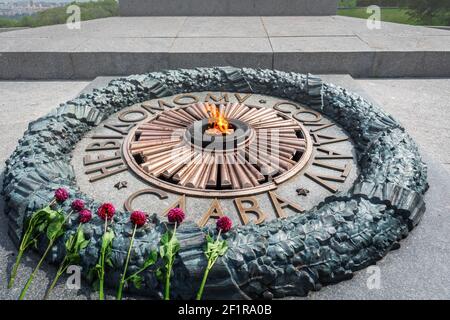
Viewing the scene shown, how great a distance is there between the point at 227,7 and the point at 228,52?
14.4 feet

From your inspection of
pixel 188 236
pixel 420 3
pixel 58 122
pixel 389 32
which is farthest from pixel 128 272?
pixel 420 3

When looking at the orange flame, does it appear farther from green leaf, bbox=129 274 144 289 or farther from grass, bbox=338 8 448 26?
grass, bbox=338 8 448 26

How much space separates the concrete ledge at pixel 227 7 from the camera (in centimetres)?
987

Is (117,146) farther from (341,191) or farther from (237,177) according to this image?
(341,191)

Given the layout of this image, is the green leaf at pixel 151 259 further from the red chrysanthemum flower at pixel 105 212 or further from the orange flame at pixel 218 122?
the orange flame at pixel 218 122

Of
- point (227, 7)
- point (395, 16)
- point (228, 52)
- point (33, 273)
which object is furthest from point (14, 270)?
point (395, 16)

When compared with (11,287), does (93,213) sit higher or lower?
higher

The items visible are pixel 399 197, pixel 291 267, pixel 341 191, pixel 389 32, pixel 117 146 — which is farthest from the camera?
pixel 389 32

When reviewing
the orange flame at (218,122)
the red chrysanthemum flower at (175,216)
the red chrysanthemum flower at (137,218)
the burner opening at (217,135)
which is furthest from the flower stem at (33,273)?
the orange flame at (218,122)

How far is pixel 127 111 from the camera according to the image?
4.68 meters

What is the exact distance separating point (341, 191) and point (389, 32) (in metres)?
6.24

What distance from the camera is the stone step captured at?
6.41 metres

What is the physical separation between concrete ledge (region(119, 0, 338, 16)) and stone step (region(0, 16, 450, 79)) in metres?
2.37

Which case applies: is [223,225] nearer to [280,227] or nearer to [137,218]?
[280,227]
